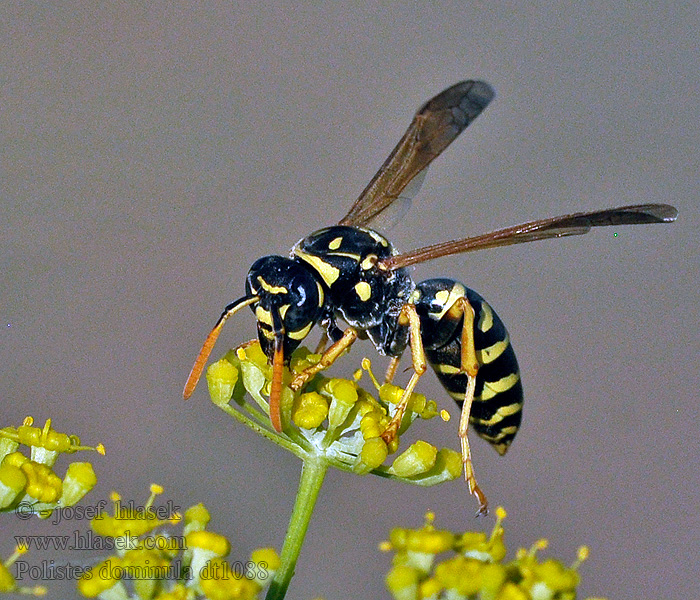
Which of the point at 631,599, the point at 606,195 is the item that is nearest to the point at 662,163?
the point at 606,195

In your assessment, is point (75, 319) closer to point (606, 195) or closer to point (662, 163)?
point (606, 195)

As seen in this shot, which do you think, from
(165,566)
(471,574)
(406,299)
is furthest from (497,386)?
(165,566)

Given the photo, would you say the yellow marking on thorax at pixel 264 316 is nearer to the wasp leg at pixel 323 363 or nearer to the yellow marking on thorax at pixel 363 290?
the wasp leg at pixel 323 363

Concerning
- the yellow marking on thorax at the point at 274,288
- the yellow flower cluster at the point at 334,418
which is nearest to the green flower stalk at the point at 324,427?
the yellow flower cluster at the point at 334,418

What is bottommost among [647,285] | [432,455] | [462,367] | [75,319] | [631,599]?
[631,599]

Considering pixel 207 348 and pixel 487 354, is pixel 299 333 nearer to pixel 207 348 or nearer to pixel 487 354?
pixel 207 348

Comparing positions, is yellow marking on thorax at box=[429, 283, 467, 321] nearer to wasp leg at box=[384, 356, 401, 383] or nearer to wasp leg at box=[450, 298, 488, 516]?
wasp leg at box=[450, 298, 488, 516]
